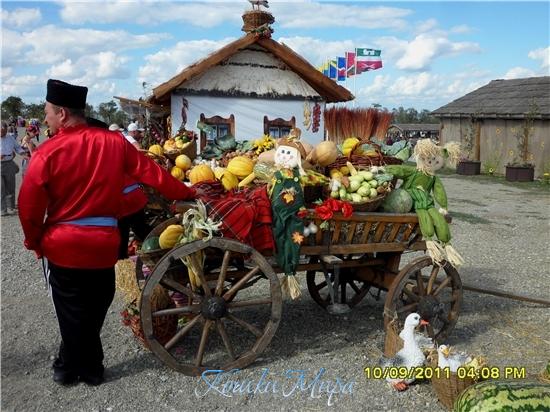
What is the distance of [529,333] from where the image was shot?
5.05 metres

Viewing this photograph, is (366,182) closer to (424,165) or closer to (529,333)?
(424,165)

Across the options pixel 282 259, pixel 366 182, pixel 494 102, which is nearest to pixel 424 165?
pixel 366 182

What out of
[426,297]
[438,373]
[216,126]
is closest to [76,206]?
[438,373]

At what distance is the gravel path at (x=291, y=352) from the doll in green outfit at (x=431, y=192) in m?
1.01

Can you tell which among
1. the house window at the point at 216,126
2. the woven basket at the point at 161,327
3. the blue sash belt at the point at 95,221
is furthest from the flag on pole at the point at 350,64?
the blue sash belt at the point at 95,221

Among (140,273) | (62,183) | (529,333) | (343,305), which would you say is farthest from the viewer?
(343,305)

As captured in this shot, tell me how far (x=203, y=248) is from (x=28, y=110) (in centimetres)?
5415

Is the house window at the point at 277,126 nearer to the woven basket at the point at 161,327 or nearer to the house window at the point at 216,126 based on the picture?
the house window at the point at 216,126

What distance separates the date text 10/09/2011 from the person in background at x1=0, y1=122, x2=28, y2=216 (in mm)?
9502

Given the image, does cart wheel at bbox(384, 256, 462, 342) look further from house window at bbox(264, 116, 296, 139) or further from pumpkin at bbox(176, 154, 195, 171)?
house window at bbox(264, 116, 296, 139)

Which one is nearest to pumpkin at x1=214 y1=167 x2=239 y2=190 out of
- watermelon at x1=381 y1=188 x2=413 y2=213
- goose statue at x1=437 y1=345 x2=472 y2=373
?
watermelon at x1=381 y1=188 x2=413 y2=213

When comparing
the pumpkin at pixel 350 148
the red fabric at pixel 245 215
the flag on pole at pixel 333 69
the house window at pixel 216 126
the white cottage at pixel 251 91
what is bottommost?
the red fabric at pixel 245 215

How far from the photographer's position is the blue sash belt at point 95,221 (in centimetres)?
355

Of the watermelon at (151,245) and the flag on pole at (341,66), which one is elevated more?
the flag on pole at (341,66)
